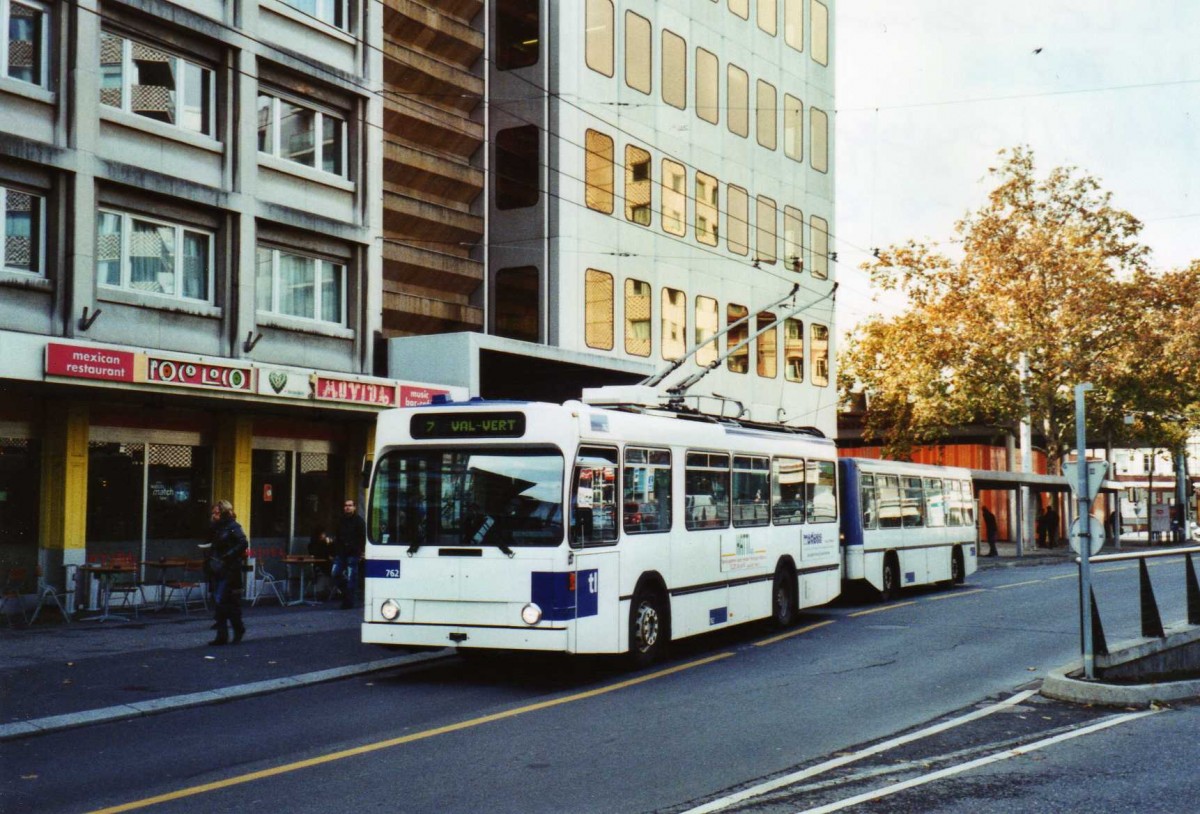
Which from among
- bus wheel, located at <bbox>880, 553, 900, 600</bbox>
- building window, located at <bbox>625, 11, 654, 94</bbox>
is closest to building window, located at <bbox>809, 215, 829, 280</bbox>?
building window, located at <bbox>625, 11, 654, 94</bbox>

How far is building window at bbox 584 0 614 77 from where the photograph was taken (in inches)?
1202

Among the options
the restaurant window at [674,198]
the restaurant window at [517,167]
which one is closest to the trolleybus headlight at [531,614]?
the restaurant window at [517,167]

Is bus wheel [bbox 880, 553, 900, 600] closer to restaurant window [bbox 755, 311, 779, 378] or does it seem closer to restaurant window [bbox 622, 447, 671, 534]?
restaurant window [bbox 622, 447, 671, 534]

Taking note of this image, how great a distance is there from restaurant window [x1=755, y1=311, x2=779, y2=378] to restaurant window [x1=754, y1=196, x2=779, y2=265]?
Answer: 5.77 feet

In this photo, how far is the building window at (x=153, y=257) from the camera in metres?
19.5

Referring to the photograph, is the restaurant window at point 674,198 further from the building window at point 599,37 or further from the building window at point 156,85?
Result: the building window at point 156,85

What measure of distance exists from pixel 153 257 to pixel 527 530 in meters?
10.6

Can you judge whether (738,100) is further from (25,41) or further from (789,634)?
(789,634)

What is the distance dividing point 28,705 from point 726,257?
26989mm

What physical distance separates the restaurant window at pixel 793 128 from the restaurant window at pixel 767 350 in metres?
5.32

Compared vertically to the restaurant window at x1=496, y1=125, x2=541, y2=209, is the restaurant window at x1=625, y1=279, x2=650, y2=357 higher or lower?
lower

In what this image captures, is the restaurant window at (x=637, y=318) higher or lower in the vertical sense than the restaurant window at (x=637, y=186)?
lower

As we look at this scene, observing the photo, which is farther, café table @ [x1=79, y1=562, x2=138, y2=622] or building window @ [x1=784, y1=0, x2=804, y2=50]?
building window @ [x1=784, y1=0, x2=804, y2=50]

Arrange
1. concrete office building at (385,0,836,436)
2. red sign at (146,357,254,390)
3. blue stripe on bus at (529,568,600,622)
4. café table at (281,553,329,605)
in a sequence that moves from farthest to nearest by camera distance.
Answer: concrete office building at (385,0,836,436) → café table at (281,553,329,605) → red sign at (146,357,254,390) → blue stripe on bus at (529,568,600,622)
